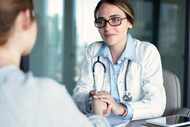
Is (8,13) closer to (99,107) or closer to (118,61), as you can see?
(99,107)

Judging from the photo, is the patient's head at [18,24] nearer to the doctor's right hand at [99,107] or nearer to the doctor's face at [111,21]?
the doctor's right hand at [99,107]

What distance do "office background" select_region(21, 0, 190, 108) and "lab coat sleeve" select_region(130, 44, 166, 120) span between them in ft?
9.13

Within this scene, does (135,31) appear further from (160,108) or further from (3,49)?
(3,49)

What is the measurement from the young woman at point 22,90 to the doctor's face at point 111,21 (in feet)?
3.07

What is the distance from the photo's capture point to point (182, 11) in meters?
4.89

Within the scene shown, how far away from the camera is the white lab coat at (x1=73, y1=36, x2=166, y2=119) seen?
6.10 feet

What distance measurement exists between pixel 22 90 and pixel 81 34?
13.8ft

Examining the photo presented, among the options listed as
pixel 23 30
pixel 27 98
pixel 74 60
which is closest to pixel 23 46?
pixel 23 30

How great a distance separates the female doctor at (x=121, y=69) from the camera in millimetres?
1853

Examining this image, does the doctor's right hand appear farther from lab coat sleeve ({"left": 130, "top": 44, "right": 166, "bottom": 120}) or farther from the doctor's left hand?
lab coat sleeve ({"left": 130, "top": 44, "right": 166, "bottom": 120})

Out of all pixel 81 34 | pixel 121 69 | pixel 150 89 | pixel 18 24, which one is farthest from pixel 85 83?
pixel 81 34

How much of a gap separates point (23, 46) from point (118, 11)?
969 millimetres

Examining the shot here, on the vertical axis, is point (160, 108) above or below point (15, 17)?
below

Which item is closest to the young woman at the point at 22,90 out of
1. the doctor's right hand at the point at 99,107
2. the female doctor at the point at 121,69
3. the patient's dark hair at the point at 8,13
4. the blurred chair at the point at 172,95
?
the patient's dark hair at the point at 8,13
